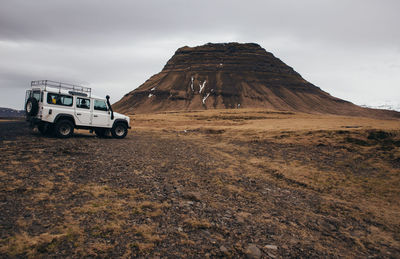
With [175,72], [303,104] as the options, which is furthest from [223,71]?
[303,104]

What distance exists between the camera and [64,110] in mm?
13188

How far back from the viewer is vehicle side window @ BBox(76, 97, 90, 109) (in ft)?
45.2

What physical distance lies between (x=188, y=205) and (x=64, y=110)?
11.1 meters

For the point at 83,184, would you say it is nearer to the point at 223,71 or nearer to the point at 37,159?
the point at 37,159

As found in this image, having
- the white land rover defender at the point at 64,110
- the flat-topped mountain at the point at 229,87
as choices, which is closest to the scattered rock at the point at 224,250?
the white land rover defender at the point at 64,110

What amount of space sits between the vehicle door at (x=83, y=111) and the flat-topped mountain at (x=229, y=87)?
305 feet

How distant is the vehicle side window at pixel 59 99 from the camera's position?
41.6 ft

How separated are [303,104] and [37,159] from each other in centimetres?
12630

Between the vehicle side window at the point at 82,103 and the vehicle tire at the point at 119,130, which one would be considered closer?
the vehicle side window at the point at 82,103

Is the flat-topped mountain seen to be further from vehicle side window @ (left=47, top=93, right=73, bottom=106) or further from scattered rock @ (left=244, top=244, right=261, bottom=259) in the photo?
scattered rock @ (left=244, top=244, right=261, bottom=259)

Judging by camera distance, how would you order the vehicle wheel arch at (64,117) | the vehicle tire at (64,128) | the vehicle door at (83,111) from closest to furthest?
the vehicle wheel arch at (64,117)
the vehicle tire at (64,128)
the vehicle door at (83,111)

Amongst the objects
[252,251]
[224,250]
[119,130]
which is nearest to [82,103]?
[119,130]

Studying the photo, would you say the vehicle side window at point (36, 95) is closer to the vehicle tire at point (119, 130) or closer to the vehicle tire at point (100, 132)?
the vehicle tire at point (100, 132)

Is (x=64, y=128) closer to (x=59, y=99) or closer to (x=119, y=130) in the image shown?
(x=59, y=99)
